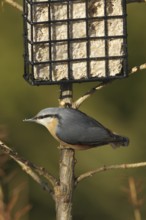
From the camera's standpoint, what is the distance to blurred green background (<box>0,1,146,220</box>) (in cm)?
555

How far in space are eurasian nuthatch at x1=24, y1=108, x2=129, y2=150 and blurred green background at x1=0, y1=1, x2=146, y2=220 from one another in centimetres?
198

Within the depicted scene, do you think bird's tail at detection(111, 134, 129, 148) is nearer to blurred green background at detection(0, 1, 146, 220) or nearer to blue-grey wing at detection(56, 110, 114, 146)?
blue-grey wing at detection(56, 110, 114, 146)

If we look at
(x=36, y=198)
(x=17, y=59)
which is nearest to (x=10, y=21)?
(x=17, y=59)

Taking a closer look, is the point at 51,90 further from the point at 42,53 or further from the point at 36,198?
the point at 42,53

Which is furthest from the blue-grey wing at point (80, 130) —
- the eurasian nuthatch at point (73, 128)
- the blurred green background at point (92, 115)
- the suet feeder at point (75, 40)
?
the blurred green background at point (92, 115)

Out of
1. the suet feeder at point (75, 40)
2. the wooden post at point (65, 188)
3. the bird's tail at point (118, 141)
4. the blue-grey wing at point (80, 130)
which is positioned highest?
the suet feeder at point (75, 40)

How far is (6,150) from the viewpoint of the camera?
322 cm

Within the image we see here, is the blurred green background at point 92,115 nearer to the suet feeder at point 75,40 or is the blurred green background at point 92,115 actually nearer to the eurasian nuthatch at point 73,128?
the suet feeder at point 75,40

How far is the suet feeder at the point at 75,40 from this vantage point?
11.8 ft

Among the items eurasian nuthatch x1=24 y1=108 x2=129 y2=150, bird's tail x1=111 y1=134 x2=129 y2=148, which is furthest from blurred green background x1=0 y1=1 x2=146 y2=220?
eurasian nuthatch x1=24 y1=108 x2=129 y2=150

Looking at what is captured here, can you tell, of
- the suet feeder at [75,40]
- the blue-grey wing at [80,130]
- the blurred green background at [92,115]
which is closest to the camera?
the blue-grey wing at [80,130]

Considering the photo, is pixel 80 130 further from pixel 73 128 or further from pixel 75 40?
pixel 75 40

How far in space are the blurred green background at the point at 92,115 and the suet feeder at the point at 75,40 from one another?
1.88m

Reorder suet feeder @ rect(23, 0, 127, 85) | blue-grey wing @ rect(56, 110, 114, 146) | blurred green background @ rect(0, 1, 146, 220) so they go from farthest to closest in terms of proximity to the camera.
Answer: blurred green background @ rect(0, 1, 146, 220) → suet feeder @ rect(23, 0, 127, 85) → blue-grey wing @ rect(56, 110, 114, 146)
